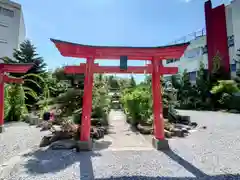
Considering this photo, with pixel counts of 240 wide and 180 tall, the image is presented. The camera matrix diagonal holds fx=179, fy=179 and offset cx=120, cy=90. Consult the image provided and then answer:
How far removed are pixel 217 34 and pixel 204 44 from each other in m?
1.98

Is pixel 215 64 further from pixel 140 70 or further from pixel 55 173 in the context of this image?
pixel 55 173

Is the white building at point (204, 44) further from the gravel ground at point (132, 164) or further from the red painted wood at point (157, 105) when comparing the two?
the red painted wood at point (157, 105)

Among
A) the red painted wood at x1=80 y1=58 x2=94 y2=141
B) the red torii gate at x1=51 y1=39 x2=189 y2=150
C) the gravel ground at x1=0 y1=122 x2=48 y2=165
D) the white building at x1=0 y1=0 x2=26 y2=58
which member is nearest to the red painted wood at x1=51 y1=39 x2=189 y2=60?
the red torii gate at x1=51 y1=39 x2=189 y2=150

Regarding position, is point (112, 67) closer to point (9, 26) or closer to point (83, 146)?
point (83, 146)

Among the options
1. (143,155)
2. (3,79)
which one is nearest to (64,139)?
(143,155)

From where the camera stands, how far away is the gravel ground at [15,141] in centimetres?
485

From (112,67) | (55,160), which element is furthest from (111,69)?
(55,160)

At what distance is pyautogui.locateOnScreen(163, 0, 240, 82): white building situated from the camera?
14469mm

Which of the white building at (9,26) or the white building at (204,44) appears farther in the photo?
the white building at (9,26)

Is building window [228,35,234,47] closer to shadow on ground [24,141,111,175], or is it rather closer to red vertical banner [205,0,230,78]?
red vertical banner [205,0,230,78]

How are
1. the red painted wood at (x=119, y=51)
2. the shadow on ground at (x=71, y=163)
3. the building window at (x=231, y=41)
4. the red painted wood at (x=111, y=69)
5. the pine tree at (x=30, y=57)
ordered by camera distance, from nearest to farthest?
the shadow on ground at (x=71, y=163)
the red painted wood at (x=119, y=51)
the red painted wood at (x=111, y=69)
the pine tree at (x=30, y=57)
the building window at (x=231, y=41)

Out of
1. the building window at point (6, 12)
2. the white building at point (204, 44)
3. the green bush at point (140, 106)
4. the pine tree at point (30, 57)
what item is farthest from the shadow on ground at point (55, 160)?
the building window at point (6, 12)

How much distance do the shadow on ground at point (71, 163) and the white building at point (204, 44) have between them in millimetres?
14046

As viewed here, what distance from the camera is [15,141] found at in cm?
602
